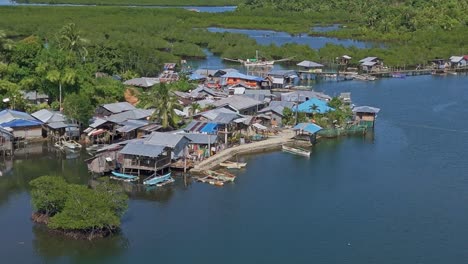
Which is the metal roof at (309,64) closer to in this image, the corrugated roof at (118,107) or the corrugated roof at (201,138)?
Answer: the corrugated roof at (118,107)

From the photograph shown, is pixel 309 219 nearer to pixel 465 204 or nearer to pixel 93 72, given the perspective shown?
pixel 465 204

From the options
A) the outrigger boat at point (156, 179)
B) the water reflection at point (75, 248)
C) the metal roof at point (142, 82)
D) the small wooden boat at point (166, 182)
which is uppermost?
the metal roof at point (142, 82)

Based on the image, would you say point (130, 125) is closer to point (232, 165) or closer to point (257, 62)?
point (232, 165)

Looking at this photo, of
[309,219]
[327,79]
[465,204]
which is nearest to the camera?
[309,219]

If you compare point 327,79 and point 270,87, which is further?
point 327,79

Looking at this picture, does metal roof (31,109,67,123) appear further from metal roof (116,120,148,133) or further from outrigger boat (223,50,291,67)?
outrigger boat (223,50,291,67)

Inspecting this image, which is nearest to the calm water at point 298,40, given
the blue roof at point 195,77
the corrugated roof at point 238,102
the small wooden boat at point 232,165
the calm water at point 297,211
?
the blue roof at point 195,77

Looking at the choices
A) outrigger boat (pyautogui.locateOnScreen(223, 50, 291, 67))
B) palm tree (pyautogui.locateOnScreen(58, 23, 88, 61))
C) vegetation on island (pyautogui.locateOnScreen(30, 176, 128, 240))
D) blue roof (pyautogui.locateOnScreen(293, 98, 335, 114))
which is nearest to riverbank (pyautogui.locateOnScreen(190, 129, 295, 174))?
blue roof (pyautogui.locateOnScreen(293, 98, 335, 114))

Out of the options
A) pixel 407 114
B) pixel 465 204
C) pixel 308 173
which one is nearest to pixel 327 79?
pixel 407 114
